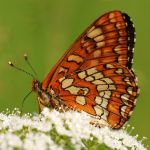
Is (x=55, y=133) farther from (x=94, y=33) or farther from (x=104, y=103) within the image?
(x=94, y=33)

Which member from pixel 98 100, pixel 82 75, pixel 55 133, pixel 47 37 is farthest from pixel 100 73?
pixel 47 37

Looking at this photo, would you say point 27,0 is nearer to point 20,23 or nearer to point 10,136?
point 20,23

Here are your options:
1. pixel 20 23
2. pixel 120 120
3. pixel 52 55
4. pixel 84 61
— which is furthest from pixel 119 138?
pixel 20 23

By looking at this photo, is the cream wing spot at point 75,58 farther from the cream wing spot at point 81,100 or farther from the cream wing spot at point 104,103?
the cream wing spot at point 104,103

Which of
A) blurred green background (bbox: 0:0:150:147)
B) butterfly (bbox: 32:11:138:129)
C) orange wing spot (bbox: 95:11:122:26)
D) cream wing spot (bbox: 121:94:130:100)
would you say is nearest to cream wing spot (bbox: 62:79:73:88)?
butterfly (bbox: 32:11:138:129)

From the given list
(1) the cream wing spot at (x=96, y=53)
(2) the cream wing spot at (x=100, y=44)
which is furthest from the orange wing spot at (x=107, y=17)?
(1) the cream wing spot at (x=96, y=53)
